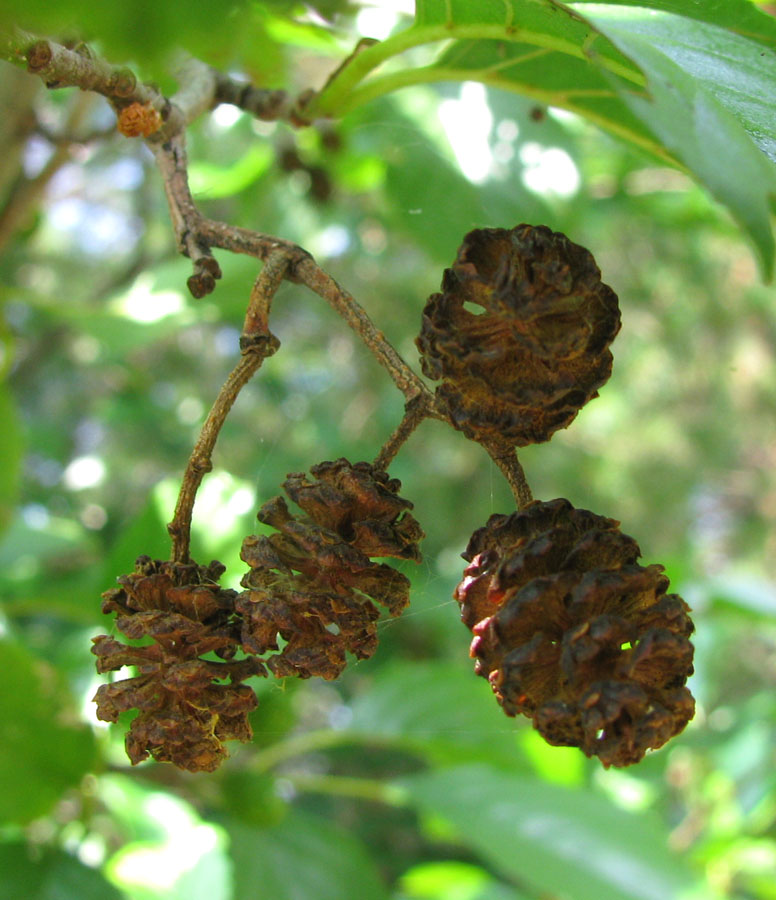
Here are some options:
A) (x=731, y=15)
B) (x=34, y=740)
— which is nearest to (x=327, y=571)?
(x=731, y=15)

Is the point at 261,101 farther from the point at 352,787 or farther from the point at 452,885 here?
the point at 452,885

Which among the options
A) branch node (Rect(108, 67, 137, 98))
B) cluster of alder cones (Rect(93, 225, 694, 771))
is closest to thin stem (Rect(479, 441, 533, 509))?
cluster of alder cones (Rect(93, 225, 694, 771))

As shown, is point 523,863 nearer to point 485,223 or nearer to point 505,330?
point 485,223

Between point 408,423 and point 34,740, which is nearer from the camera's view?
point 408,423

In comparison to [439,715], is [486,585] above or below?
below

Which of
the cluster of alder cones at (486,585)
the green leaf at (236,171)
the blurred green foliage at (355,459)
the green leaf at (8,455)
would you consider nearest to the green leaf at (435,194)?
the blurred green foliage at (355,459)

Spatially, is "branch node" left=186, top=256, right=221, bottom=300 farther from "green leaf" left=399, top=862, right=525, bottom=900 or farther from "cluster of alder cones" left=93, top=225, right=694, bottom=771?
"green leaf" left=399, top=862, right=525, bottom=900

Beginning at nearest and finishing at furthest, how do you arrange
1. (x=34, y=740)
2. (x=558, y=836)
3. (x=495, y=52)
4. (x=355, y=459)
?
(x=495, y=52) < (x=34, y=740) < (x=558, y=836) < (x=355, y=459)
